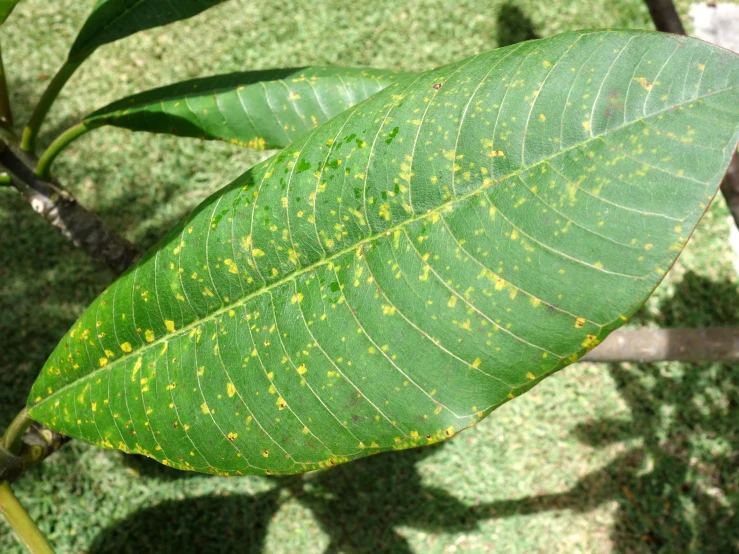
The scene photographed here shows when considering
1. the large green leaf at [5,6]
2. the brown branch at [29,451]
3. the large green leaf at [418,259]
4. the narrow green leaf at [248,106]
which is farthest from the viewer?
the narrow green leaf at [248,106]

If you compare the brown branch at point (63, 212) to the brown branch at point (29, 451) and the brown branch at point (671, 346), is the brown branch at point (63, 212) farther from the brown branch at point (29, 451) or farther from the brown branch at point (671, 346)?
the brown branch at point (671, 346)

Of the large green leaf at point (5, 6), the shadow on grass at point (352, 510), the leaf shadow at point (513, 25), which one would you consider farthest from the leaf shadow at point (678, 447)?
the large green leaf at point (5, 6)

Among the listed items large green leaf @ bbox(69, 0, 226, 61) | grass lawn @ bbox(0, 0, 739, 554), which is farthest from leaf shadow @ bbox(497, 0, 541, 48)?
large green leaf @ bbox(69, 0, 226, 61)

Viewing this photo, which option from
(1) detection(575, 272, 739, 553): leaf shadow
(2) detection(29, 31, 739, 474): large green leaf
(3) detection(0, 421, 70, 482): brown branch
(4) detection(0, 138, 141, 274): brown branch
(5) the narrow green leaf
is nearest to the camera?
(2) detection(29, 31, 739, 474): large green leaf

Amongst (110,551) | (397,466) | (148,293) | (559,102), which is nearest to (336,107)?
(148,293)

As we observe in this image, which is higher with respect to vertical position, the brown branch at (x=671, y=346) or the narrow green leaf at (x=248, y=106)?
the narrow green leaf at (x=248, y=106)

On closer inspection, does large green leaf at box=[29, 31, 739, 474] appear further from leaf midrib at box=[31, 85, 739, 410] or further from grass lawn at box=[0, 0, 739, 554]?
grass lawn at box=[0, 0, 739, 554]

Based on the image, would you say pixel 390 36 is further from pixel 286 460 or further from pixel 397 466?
pixel 286 460
